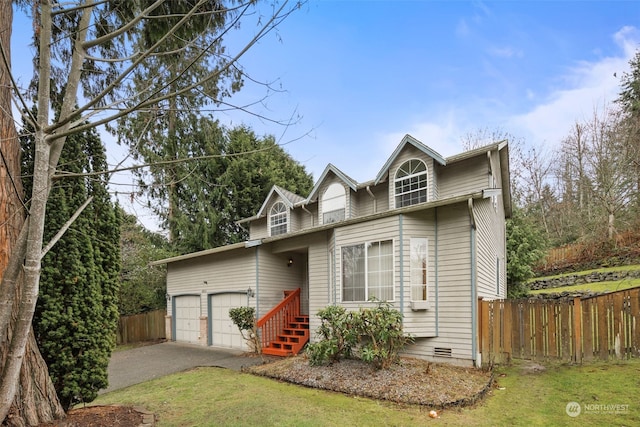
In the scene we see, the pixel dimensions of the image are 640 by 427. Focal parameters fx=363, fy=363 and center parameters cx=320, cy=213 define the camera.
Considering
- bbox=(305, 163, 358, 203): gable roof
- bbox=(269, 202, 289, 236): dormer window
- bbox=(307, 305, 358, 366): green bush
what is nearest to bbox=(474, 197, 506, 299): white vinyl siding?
bbox=(307, 305, 358, 366): green bush

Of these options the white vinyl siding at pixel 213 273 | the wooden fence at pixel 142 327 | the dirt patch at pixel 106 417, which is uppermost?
the white vinyl siding at pixel 213 273

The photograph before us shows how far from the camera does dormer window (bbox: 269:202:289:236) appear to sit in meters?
15.2

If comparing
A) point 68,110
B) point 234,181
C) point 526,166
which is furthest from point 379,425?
point 526,166

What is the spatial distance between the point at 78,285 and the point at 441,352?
7431 mm

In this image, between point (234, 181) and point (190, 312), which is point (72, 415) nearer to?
point (190, 312)

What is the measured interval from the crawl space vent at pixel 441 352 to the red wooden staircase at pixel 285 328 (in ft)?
13.6

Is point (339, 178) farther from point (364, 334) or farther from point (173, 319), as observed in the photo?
point (173, 319)

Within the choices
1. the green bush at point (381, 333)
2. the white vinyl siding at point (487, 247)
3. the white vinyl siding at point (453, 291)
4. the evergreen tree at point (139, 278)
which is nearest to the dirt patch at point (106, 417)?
the green bush at point (381, 333)

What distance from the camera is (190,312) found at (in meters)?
15.1

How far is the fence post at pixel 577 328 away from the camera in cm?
734

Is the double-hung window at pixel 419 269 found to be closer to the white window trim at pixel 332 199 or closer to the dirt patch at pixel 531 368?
the dirt patch at pixel 531 368

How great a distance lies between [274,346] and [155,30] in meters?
9.27

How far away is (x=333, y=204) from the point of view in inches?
500

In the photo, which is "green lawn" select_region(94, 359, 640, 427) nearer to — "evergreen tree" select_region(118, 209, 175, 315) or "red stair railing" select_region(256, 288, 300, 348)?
"red stair railing" select_region(256, 288, 300, 348)
